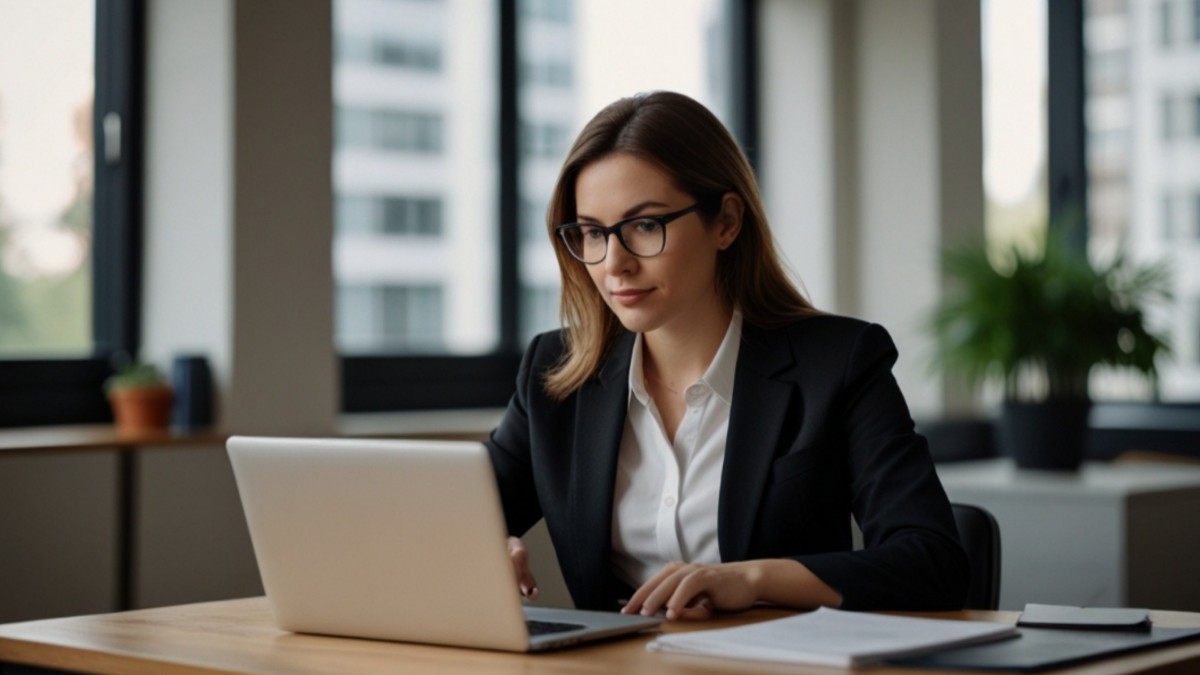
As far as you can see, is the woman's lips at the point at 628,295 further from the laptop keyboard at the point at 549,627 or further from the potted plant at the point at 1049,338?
the potted plant at the point at 1049,338

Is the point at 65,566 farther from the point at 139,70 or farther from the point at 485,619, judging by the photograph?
the point at 485,619

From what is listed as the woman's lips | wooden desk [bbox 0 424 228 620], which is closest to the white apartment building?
wooden desk [bbox 0 424 228 620]

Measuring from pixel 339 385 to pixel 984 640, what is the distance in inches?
111

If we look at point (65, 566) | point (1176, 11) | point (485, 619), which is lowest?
point (65, 566)

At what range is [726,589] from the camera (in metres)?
1.69

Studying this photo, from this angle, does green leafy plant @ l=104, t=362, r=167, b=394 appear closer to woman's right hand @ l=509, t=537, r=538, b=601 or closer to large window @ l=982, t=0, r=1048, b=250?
woman's right hand @ l=509, t=537, r=538, b=601

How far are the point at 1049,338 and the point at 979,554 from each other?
2.22 meters

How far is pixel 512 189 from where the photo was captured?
15.3 feet

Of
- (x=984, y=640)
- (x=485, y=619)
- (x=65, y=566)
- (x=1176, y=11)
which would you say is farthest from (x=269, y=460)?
(x=1176, y=11)

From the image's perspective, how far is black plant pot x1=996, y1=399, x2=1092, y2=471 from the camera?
4.19 meters

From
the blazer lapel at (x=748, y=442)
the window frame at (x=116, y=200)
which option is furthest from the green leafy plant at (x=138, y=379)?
the blazer lapel at (x=748, y=442)

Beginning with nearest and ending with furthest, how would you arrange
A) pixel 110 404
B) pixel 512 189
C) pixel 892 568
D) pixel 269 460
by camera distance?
pixel 269 460, pixel 892 568, pixel 110 404, pixel 512 189

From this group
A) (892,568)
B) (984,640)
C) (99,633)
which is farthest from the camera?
(892,568)

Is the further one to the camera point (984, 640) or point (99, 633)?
point (99, 633)
